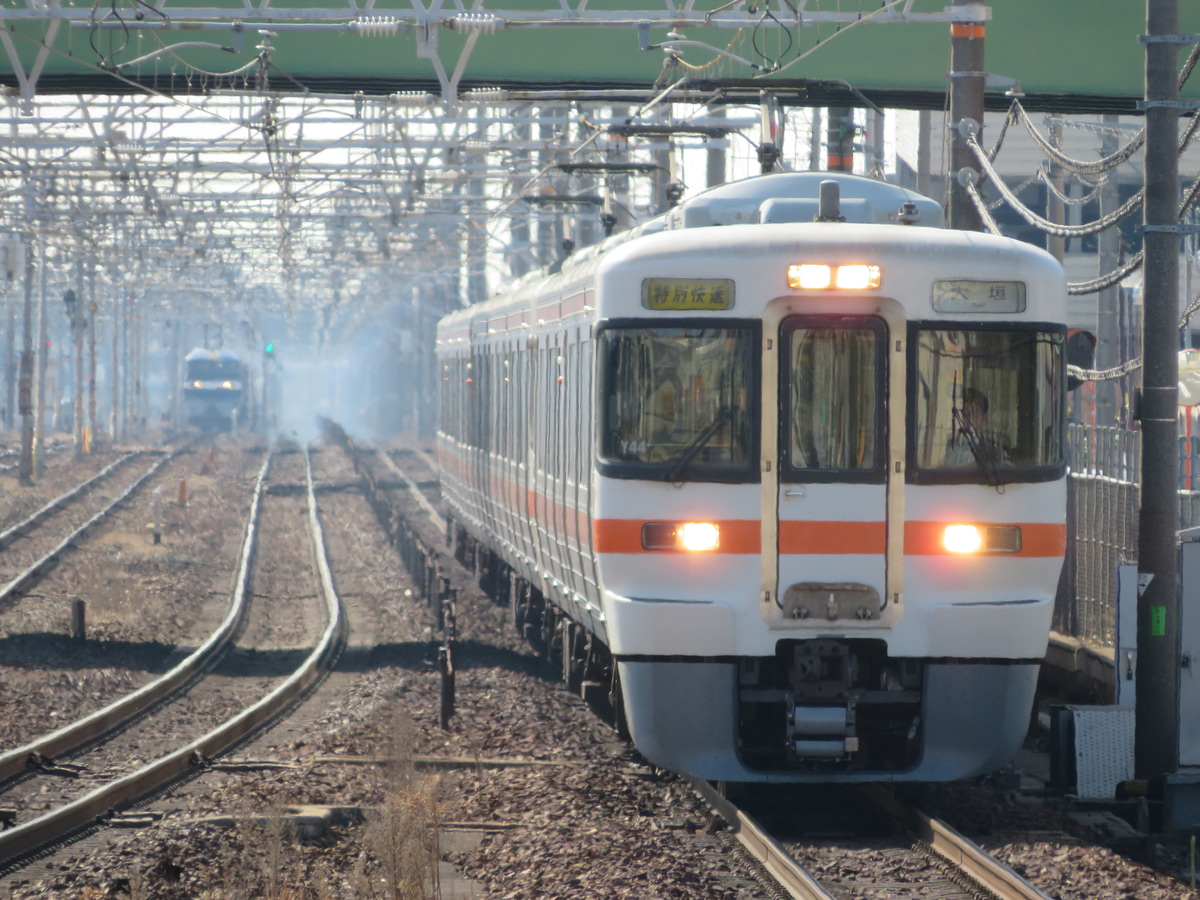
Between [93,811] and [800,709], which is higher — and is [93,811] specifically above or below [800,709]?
below

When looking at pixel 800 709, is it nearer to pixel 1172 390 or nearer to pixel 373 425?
pixel 1172 390

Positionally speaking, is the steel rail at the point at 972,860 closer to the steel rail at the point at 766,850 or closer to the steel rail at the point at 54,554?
the steel rail at the point at 766,850

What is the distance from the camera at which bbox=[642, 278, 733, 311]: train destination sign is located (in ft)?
29.3

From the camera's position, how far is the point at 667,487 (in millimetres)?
8867

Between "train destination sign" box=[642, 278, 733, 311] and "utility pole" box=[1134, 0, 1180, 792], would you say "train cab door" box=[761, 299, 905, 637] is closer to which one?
"train destination sign" box=[642, 278, 733, 311]

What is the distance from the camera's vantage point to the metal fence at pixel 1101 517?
12125 mm

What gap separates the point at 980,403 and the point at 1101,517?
455 centimetres

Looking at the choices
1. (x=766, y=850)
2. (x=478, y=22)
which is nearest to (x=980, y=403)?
(x=766, y=850)

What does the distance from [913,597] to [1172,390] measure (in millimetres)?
1882

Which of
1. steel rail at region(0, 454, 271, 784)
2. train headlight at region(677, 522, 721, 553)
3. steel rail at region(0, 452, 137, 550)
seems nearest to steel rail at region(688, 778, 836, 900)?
train headlight at region(677, 522, 721, 553)

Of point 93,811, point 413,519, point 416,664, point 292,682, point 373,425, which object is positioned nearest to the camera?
point 93,811

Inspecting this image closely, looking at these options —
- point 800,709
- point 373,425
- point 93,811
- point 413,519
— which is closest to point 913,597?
point 800,709

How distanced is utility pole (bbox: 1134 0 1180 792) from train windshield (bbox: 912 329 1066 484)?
775 millimetres

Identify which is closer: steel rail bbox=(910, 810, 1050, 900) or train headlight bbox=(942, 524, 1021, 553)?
steel rail bbox=(910, 810, 1050, 900)
